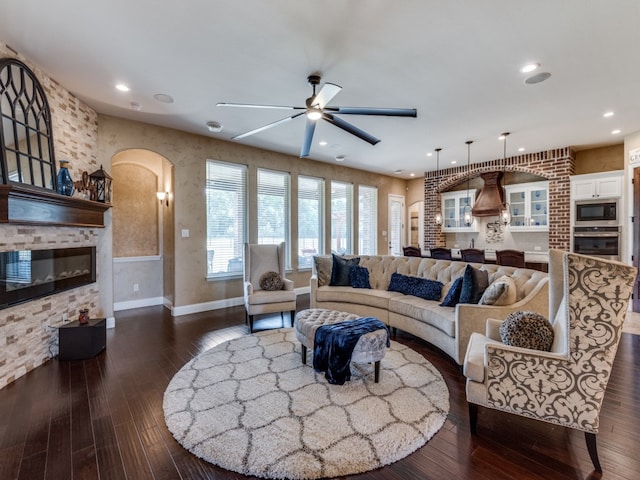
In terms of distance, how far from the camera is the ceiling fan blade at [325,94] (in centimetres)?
245

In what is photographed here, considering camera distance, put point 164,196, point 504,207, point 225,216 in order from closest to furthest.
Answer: point 164,196
point 225,216
point 504,207

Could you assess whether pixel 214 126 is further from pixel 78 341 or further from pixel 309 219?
pixel 78 341

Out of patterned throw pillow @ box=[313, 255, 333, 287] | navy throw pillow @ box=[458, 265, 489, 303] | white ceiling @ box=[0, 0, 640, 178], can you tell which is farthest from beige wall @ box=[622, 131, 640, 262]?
patterned throw pillow @ box=[313, 255, 333, 287]

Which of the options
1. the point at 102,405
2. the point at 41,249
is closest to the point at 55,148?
the point at 41,249

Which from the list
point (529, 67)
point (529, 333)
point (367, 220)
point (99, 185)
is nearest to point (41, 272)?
→ point (99, 185)

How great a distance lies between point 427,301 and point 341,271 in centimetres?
134

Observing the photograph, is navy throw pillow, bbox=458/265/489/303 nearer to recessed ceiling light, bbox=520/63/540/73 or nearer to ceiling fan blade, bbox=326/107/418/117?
ceiling fan blade, bbox=326/107/418/117

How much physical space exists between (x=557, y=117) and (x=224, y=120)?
474 centimetres

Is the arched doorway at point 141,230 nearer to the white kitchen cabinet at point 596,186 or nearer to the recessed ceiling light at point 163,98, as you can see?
A: the recessed ceiling light at point 163,98

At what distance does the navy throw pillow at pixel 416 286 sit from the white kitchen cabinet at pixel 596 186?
4.09m

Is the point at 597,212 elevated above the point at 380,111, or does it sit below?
below

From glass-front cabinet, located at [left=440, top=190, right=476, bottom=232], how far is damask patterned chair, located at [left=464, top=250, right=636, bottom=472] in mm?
6116

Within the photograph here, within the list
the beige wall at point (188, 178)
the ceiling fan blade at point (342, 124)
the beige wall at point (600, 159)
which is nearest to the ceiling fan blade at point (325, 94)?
the ceiling fan blade at point (342, 124)

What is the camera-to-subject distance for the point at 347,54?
2.66m
